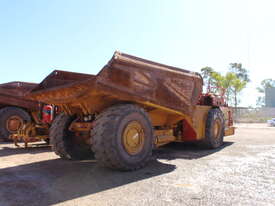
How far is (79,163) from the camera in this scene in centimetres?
564

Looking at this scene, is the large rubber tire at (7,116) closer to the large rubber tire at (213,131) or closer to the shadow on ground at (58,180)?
the shadow on ground at (58,180)

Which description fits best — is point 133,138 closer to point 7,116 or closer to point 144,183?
point 144,183

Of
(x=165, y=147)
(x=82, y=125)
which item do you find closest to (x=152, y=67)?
(x=82, y=125)

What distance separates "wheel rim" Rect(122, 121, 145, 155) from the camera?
481 centimetres

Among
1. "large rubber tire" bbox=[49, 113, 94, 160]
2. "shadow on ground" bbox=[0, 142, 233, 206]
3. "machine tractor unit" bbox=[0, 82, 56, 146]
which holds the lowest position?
"shadow on ground" bbox=[0, 142, 233, 206]

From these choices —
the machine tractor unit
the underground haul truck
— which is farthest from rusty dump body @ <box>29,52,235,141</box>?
the machine tractor unit

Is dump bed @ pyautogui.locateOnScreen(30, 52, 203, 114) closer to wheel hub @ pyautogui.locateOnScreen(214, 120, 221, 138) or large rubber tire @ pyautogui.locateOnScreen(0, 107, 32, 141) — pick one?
wheel hub @ pyautogui.locateOnScreen(214, 120, 221, 138)

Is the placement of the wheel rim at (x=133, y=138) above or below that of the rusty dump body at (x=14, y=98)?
below

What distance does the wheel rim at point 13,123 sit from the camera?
9727 millimetres

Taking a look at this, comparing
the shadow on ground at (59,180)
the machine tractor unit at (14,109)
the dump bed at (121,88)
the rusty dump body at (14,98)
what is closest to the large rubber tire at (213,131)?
the dump bed at (121,88)

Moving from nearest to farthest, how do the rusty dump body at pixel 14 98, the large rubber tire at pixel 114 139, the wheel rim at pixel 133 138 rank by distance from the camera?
1. the large rubber tire at pixel 114 139
2. the wheel rim at pixel 133 138
3. the rusty dump body at pixel 14 98

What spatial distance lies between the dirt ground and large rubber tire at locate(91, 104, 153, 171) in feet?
0.64

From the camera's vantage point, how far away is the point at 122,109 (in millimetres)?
4805

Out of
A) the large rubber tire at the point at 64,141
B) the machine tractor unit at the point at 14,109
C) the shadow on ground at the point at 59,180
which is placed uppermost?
the machine tractor unit at the point at 14,109
